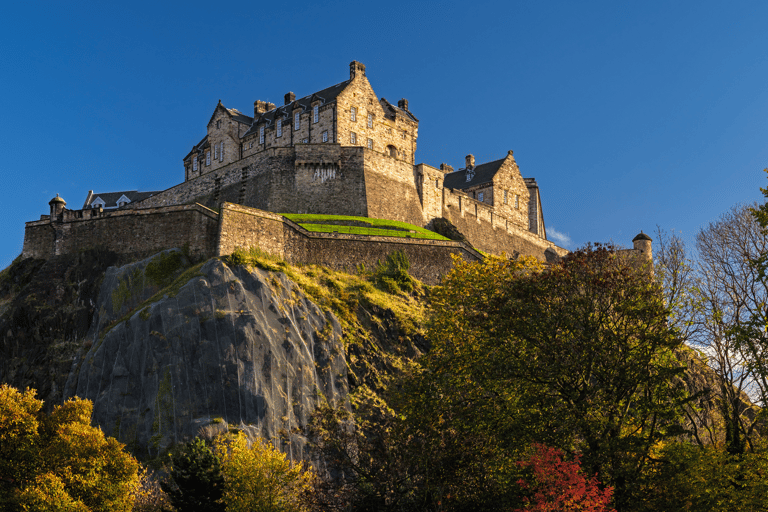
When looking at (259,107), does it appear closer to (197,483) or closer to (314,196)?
(314,196)

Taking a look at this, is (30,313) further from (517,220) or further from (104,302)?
(517,220)

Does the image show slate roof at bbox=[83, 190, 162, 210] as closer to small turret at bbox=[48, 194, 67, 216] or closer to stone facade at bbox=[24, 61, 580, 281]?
stone facade at bbox=[24, 61, 580, 281]

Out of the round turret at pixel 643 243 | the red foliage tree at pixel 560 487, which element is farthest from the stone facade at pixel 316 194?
the red foliage tree at pixel 560 487

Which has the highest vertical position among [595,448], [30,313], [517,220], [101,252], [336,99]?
[336,99]

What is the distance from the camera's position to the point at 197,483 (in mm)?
27453

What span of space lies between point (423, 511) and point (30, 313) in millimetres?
27222

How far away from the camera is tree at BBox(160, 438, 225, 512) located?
27312 mm

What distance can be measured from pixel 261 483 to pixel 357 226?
25.0 metres

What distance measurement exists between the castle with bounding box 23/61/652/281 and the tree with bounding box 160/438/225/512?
14.6m

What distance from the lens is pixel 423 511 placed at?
23.3m

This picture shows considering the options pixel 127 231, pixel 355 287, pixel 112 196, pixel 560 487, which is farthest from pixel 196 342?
pixel 112 196

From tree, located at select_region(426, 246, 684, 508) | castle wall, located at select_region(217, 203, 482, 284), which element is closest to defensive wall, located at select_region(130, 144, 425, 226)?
castle wall, located at select_region(217, 203, 482, 284)

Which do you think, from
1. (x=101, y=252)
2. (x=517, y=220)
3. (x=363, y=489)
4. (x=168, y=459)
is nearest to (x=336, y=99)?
(x=517, y=220)

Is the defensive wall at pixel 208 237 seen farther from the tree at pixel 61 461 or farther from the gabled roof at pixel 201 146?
the gabled roof at pixel 201 146
